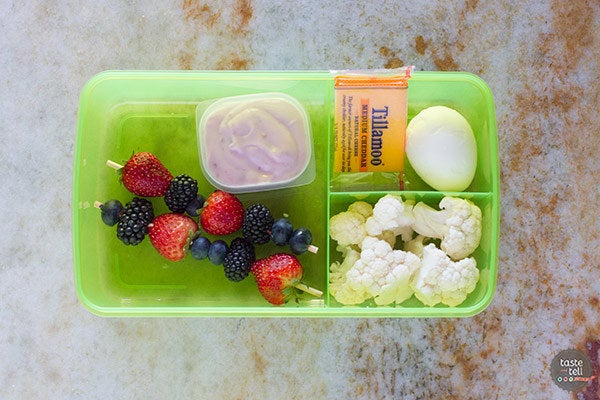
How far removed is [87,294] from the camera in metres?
1.30

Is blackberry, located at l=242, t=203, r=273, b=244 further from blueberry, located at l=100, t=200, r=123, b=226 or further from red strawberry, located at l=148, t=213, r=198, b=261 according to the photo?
blueberry, located at l=100, t=200, r=123, b=226

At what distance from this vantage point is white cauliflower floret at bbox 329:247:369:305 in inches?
51.1

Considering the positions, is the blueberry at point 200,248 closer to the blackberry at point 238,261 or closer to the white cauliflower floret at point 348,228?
the blackberry at point 238,261

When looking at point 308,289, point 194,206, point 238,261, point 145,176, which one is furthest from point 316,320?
point 145,176

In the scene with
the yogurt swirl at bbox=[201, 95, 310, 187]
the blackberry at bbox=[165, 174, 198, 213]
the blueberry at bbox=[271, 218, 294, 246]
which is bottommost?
the blueberry at bbox=[271, 218, 294, 246]

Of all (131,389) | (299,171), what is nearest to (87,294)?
(131,389)

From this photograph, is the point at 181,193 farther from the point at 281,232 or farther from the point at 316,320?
the point at 316,320

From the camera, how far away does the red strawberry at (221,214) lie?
1282 mm

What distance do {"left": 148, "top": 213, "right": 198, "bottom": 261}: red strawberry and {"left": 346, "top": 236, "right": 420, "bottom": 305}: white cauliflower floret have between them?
33 centimetres

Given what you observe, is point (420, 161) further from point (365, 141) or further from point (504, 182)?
point (504, 182)

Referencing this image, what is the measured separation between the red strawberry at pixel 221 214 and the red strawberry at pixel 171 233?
0.12ft

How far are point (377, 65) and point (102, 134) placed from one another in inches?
24.4

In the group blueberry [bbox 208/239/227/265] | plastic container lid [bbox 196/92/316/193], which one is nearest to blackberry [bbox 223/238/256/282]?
blueberry [bbox 208/239/227/265]

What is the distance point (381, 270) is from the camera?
126 cm
